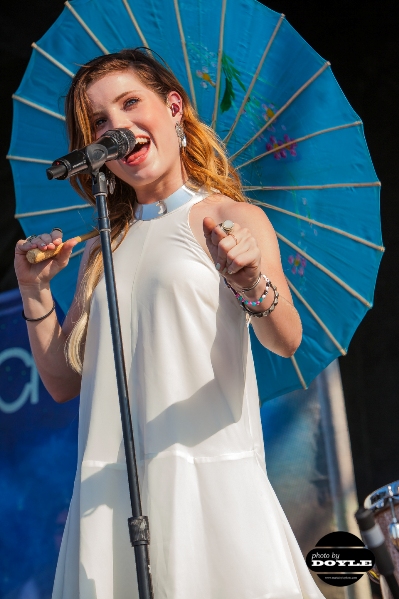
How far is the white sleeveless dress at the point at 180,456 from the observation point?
1.26m

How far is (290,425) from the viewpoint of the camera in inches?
102

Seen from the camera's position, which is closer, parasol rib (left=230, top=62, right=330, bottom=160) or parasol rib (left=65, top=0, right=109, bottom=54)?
parasol rib (left=230, top=62, right=330, bottom=160)

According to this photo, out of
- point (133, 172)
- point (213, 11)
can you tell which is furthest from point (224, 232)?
point (213, 11)

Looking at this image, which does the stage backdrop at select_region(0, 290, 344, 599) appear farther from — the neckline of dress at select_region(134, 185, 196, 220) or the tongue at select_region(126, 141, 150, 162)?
the tongue at select_region(126, 141, 150, 162)

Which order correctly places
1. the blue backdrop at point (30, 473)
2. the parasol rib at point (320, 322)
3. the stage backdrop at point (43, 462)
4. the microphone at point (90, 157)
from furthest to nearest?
the blue backdrop at point (30, 473) < the stage backdrop at point (43, 462) < the parasol rib at point (320, 322) < the microphone at point (90, 157)

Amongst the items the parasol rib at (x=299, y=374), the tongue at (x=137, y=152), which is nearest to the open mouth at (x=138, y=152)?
the tongue at (x=137, y=152)

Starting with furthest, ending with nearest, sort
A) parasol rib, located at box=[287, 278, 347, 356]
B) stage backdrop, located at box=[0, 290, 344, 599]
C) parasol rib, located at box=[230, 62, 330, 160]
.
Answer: stage backdrop, located at box=[0, 290, 344, 599] → parasol rib, located at box=[287, 278, 347, 356] → parasol rib, located at box=[230, 62, 330, 160]

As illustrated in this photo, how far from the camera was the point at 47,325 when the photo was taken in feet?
5.44

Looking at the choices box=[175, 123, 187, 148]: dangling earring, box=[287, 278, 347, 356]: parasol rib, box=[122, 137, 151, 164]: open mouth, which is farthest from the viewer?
box=[287, 278, 347, 356]: parasol rib

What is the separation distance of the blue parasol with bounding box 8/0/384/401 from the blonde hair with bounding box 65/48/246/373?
0.19m

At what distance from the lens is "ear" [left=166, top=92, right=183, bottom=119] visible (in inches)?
70.1

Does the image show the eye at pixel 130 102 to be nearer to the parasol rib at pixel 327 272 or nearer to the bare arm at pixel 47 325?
the bare arm at pixel 47 325

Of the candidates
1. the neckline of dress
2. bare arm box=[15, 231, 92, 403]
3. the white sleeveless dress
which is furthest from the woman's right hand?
A: the neckline of dress

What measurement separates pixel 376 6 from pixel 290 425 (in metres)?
1.59
